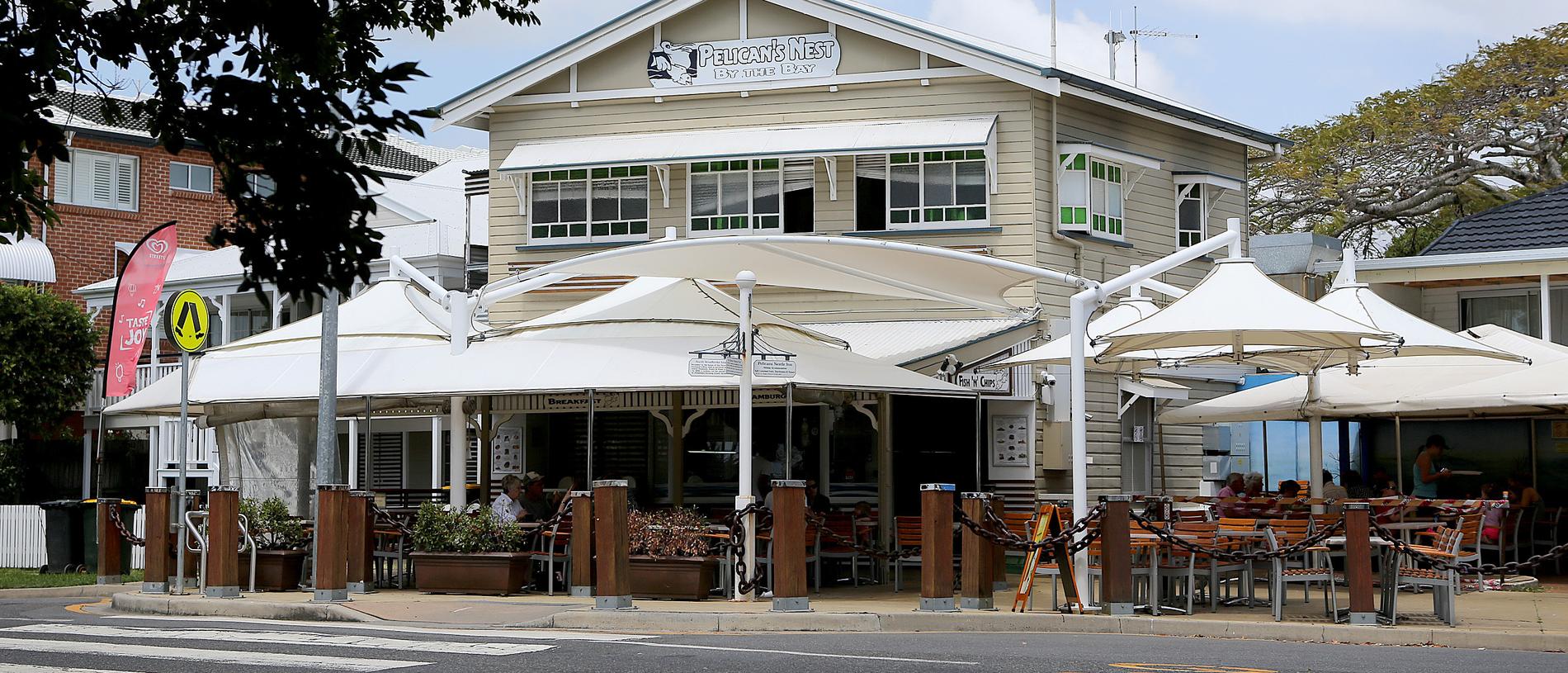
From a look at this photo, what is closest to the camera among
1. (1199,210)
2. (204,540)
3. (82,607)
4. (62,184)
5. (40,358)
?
(204,540)

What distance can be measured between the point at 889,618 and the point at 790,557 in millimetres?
961

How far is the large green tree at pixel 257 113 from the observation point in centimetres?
717

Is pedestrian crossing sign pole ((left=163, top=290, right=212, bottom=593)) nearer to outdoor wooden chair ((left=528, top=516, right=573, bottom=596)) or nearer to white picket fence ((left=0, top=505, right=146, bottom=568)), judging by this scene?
outdoor wooden chair ((left=528, top=516, right=573, bottom=596))

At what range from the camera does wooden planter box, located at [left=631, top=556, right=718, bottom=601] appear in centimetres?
1538

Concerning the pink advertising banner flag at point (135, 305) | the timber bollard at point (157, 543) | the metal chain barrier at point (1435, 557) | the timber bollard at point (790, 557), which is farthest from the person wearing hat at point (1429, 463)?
the pink advertising banner flag at point (135, 305)

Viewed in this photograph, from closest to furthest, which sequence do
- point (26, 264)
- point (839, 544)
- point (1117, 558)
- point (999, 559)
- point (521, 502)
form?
point (1117, 558) → point (999, 559) → point (839, 544) → point (521, 502) → point (26, 264)

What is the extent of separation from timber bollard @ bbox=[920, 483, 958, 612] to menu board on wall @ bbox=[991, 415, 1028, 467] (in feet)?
27.8

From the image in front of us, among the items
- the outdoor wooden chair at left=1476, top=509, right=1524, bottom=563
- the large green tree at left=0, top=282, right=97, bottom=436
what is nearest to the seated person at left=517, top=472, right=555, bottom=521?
the outdoor wooden chair at left=1476, top=509, right=1524, bottom=563

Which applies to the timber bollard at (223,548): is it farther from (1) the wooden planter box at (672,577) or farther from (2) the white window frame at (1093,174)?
(2) the white window frame at (1093,174)

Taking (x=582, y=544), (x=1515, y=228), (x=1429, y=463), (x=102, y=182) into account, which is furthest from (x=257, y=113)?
(x=102, y=182)

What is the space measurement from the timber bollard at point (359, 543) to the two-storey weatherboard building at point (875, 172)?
16.8 feet

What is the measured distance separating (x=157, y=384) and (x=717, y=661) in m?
11.1

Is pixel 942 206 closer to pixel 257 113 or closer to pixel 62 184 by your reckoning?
pixel 257 113

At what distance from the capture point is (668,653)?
11344 mm
